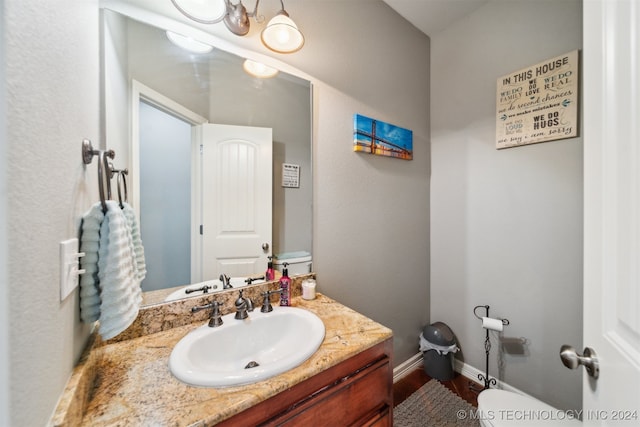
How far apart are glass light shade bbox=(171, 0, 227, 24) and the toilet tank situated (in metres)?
1.09

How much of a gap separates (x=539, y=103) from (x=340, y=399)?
1.91 meters

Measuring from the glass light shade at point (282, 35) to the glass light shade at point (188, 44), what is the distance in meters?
0.27

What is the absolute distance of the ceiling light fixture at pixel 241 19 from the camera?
94cm

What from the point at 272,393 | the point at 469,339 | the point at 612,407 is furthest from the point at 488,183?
the point at 272,393

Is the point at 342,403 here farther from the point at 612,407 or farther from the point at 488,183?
the point at 488,183

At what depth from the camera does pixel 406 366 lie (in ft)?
5.78

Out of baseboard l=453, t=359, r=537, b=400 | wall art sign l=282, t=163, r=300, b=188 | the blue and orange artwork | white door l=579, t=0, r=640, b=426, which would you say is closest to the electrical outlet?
wall art sign l=282, t=163, r=300, b=188

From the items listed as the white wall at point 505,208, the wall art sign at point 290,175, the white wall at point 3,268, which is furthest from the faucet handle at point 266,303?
Result: the white wall at point 505,208

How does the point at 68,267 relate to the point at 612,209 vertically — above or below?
below

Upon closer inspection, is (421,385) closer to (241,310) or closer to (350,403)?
(350,403)

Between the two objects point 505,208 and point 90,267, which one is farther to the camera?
point 505,208

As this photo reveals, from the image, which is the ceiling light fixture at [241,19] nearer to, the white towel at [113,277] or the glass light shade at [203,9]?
the glass light shade at [203,9]

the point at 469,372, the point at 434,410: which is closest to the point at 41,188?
the point at 434,410

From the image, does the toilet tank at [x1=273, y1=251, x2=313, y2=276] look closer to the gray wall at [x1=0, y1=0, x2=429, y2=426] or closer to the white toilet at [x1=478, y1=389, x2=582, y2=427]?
the gray wall at [x1=0, y1=0, x2=429, y2=426]
